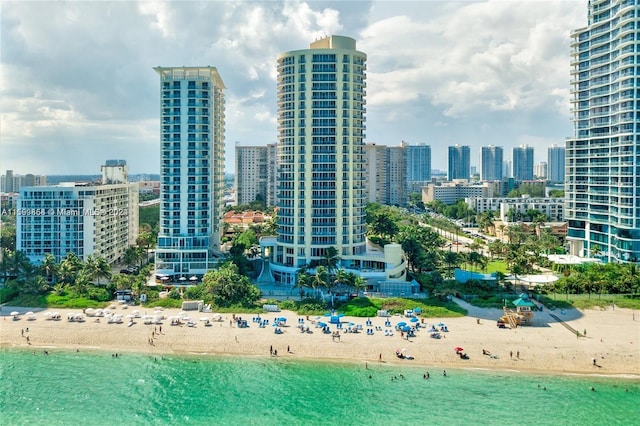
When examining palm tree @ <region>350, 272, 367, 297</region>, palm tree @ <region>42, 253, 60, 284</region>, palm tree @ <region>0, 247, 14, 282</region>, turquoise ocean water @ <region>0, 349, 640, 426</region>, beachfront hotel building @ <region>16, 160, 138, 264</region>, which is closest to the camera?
turquoise ocean water @ <region>0, 349, 640, 426</region>

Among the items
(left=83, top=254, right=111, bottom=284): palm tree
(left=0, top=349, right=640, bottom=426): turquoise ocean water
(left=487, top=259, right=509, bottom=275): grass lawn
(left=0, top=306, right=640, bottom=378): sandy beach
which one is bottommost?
(left=0, top=349, right=640, bottom=426): turquoise ocean water

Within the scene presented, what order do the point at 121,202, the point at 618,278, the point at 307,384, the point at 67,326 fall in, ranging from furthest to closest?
1. the point at 121,202
2. the point at 618,278
3. the point at 67,326
4. the point at 307,384

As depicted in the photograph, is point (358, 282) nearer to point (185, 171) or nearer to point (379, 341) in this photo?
point (379, 341)

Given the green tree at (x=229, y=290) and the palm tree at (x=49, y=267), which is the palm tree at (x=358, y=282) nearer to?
the green tree at (x=229, y=290)

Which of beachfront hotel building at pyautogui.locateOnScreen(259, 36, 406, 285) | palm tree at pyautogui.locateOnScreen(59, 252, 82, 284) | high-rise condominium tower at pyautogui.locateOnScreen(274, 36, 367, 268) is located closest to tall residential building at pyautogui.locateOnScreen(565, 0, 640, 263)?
beachfront hotel building at pyautogui.locateOnScreen(259, 36, 406, 285)

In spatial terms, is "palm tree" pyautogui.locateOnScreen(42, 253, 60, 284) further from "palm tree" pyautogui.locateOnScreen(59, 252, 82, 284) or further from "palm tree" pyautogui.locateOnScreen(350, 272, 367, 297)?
"palm tree" pyautogui.locateOnScreen(350, 272, 367, 297)

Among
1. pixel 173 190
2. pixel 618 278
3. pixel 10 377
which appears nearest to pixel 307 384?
pixel 10 377

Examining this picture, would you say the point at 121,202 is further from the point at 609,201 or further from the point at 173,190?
the point at 609,201

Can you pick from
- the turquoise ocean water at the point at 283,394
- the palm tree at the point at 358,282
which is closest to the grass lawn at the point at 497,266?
the palm tree at the point at 358,282
